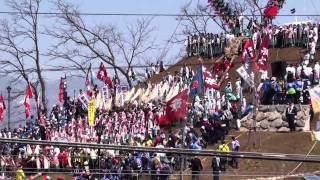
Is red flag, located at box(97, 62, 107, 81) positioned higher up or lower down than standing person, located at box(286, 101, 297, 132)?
higher up

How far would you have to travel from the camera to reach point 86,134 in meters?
32.6

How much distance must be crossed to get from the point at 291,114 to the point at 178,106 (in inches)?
226

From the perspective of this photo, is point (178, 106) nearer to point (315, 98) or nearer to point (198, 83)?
point (198, 83)

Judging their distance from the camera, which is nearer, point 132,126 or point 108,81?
point 132,126

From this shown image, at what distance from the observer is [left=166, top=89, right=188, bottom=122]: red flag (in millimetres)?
24531

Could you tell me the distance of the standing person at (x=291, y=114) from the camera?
28.3 m

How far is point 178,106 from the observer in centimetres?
2511

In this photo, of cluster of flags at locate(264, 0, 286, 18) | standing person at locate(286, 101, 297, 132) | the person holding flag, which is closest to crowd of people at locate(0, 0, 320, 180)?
standing person at locate(286, 101, 297, 132)

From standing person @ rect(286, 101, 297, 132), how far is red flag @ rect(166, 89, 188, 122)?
5.17 meters

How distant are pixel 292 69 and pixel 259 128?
295 cm

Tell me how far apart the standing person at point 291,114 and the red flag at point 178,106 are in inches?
203

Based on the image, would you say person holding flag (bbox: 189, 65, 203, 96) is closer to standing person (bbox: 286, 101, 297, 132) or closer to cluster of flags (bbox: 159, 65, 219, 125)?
cluster of flags (bbox: 159, 65, 219, 125)

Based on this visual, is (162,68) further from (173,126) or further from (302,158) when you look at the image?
(302,158)

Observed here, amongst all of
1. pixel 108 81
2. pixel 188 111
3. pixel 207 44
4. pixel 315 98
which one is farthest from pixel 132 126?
pixel 207 44
